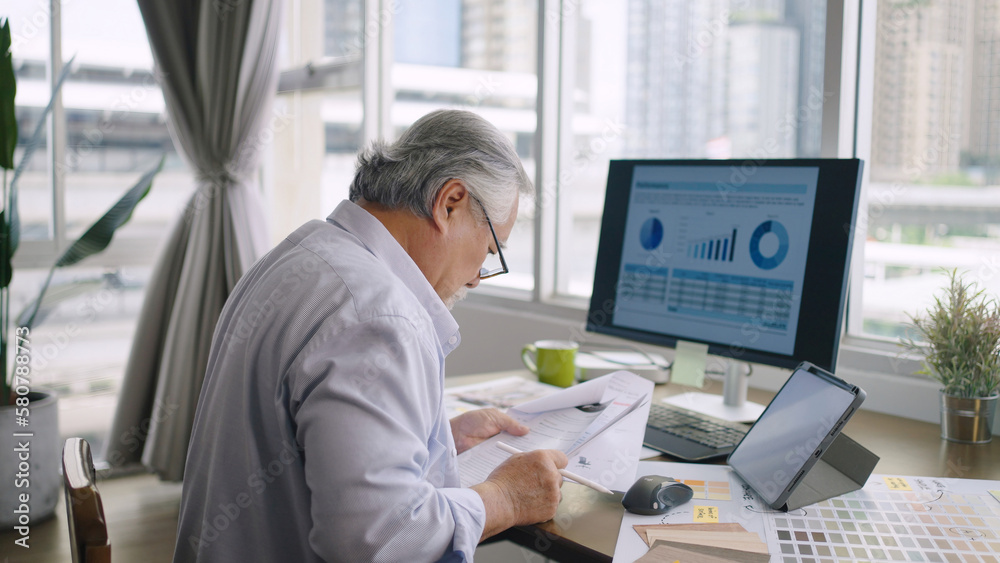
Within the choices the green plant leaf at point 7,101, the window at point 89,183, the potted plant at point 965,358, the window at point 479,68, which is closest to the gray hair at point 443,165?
the potted plant at point 965,358

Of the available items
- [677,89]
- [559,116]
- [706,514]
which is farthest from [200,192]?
[706,514]

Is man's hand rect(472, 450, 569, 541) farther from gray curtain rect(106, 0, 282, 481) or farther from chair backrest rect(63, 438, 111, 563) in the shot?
gray curtain rect(106, 0, 282, 481)

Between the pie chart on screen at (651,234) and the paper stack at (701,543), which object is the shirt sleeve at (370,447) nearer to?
the paper stack at (701,543)

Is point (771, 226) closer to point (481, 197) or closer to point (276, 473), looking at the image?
point (481, 197)

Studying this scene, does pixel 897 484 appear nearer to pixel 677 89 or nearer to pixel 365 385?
pixel 365 385

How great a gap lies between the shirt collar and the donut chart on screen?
66 cm

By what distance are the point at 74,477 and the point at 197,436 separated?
18 cm

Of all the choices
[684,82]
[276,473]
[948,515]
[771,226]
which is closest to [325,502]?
[276,473]

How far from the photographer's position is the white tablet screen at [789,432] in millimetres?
1031

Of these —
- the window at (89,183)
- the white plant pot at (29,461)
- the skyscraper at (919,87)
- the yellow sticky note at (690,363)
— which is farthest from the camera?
the window at (89,183)

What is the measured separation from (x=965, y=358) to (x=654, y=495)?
0.71m

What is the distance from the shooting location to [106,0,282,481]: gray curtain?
9.57ft

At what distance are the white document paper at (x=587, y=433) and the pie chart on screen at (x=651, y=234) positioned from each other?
0.30 m

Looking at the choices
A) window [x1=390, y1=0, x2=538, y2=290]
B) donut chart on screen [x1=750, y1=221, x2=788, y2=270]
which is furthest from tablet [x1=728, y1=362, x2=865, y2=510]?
window [x1=390, y1=0, x2=538, y2=290]
